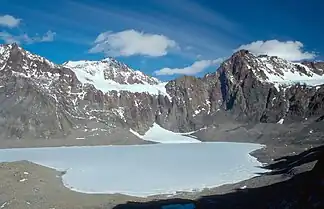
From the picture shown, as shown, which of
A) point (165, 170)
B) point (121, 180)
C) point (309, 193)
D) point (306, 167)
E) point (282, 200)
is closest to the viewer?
point (309, 193)

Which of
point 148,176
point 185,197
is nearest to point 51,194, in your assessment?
point 185,197

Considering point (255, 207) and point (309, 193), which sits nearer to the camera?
point (309, 193)

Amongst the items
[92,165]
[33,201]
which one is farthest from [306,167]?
[92,165]

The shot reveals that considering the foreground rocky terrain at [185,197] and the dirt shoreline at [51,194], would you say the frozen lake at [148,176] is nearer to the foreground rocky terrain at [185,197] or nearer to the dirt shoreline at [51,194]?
the dirt shoreline at [51,194]

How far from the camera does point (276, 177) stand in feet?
237

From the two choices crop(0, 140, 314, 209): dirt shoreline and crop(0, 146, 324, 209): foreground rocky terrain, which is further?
Answer: crop(0, 140, 314, 209): dirt shoreline

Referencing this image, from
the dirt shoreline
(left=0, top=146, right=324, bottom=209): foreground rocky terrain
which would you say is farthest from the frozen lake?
(left=0, top=146, right=324, bottom=209): foreground rocky terrain

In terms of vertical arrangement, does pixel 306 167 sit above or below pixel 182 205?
above

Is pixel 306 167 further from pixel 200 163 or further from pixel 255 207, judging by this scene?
pixel 200 163

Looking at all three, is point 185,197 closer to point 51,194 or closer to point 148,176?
point 51,194

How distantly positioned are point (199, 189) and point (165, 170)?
2933 cm

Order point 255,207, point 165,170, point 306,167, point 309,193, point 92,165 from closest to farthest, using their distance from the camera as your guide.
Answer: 1. point 309,193
2. point 255,207
3. point 306,167
4. point 165,170
5. point 92,165

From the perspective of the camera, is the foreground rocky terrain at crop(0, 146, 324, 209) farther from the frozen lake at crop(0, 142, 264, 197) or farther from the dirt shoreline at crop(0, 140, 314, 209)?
the frozen lake at crop(0, 142, 264, 197)

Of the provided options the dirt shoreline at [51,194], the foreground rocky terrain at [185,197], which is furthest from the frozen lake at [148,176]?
the foreground rocky terrain at [185,197]
